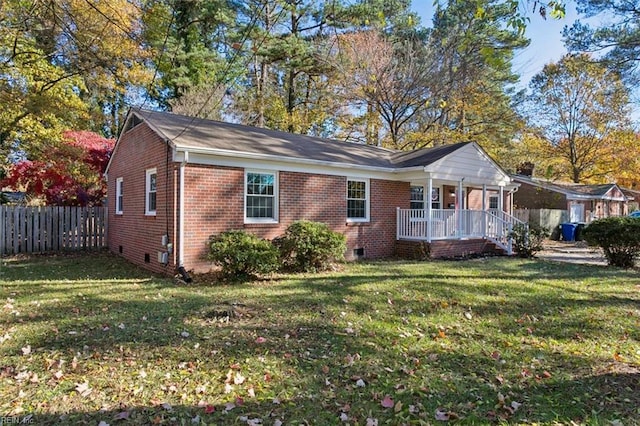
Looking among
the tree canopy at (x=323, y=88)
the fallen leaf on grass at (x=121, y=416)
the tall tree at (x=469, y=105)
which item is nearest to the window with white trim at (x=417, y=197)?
the tree canopy at (x=323, y=88)

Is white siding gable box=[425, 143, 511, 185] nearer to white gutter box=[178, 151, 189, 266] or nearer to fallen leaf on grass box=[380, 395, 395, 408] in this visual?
white gutter box=[178, 151, 189, 266]

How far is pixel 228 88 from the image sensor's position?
24.0m

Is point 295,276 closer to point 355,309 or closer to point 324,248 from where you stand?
point 324,248

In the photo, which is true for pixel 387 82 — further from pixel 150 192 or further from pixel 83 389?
pixel 83 389

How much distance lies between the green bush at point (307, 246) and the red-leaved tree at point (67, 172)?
985 centimetres

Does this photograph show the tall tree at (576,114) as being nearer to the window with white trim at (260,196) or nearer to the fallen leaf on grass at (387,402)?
the window with white trim at (260,196)

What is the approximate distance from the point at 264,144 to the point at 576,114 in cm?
2834

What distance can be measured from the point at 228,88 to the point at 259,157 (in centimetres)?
1569

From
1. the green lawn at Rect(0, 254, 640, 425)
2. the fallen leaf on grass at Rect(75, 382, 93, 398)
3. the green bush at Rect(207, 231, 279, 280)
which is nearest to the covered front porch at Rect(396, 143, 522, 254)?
the green lawn at Rect(0, 254, 640, 425)

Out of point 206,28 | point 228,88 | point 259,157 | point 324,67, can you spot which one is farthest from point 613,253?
point 206,28

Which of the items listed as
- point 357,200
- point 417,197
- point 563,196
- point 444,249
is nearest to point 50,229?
point 357,200

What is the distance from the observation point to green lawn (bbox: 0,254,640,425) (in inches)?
136

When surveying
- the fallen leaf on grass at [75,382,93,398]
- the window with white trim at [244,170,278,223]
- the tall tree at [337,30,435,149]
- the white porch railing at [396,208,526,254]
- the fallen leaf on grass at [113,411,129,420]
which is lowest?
the fallen leaf on grass at [113,411,129,420]

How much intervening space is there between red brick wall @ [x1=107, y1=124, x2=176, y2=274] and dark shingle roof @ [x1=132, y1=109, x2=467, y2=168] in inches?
23.5
